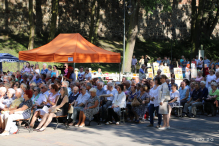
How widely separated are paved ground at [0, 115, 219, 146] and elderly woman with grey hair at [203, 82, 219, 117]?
1982 millimetres

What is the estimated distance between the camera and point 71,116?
34.0ft

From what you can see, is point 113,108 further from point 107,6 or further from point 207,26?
point 207,26

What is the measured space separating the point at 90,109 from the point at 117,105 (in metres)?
0.95

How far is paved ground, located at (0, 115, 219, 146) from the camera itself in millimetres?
7465

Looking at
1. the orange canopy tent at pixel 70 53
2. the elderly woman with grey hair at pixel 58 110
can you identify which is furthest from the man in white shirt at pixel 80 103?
the orange canopy tent at pixel 70 53

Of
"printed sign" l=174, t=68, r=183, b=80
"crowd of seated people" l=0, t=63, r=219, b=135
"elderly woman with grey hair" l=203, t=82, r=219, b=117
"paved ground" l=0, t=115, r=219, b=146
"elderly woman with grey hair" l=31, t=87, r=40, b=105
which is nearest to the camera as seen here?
"paved ground" l=0, t=115, r=219, b=146

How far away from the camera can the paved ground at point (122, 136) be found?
7.46 meters

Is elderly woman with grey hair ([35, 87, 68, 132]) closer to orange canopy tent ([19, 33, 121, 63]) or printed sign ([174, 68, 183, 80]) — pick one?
orange canopy tent ([19, 33, 121, 63])

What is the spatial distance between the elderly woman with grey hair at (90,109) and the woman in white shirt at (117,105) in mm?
603

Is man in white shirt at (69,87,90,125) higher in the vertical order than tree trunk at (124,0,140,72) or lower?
lower

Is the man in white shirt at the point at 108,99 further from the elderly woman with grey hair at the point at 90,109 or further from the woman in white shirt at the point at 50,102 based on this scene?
the woman in white shirt at the point at 50,102

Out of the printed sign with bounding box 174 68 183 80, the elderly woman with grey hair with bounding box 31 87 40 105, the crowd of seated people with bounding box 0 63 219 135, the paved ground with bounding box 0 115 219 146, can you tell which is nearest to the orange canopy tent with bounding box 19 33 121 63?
the crowd of seated people with bounding box 0 63 219 135

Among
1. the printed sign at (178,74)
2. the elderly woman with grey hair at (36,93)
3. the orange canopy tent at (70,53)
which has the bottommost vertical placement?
the elderly woman with grey hair at (36,93)

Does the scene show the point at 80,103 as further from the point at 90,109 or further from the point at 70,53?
the point at 70,53
